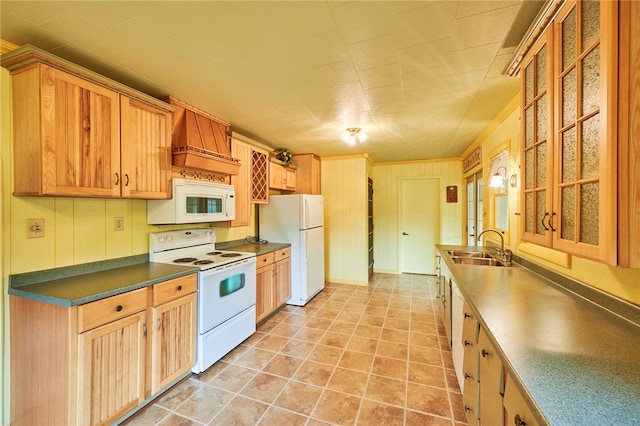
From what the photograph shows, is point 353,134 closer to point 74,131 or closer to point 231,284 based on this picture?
point 231,284

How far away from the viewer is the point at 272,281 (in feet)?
11.1

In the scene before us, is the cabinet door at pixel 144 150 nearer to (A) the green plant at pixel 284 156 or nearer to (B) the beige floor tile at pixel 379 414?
(A) the green plant at pixel 284 156

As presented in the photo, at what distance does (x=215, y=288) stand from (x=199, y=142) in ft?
4.64

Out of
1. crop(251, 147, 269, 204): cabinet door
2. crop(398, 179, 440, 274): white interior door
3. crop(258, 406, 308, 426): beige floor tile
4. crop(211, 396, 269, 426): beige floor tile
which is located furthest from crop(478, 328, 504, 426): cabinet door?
crop(398, 179, 440, 274): white interior door

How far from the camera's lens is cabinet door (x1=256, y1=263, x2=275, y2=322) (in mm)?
3094

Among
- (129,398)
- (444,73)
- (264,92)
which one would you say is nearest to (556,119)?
(444,73)

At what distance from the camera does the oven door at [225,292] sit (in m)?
2.21

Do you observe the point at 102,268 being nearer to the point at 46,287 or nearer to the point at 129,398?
the point at 46,287

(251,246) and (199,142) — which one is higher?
(199,142)

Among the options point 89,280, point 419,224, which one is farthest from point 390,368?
point 419,224

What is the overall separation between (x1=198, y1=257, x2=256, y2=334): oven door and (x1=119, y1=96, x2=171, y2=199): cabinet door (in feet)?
2.69

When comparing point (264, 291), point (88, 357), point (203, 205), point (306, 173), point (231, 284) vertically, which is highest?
point (306, 173)

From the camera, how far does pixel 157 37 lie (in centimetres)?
154

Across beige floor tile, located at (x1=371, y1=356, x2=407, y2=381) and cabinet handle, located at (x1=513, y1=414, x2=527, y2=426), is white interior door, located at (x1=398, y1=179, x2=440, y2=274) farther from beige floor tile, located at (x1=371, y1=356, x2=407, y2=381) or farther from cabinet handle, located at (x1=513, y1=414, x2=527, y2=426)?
cabinet handle, located at (x1=513, y1=414, x2=527, y2=426)
